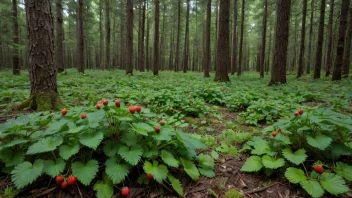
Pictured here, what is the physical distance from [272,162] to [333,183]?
54 cm

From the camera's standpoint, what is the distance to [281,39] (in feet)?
28.3

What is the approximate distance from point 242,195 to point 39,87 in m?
4.01

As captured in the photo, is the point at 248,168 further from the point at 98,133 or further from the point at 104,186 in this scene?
the point at 98,133

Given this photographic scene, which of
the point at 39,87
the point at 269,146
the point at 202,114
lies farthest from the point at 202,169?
the point at 39,87

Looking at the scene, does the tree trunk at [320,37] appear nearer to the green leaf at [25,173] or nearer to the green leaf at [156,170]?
the green leaf at [156,170]

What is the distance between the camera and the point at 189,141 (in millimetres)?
2115

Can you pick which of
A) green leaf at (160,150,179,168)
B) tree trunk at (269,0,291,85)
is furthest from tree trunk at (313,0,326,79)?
green leaf at (160,150,179,168)

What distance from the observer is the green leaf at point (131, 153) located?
1731 millimetres

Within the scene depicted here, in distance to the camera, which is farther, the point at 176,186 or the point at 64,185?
the point at 176,186

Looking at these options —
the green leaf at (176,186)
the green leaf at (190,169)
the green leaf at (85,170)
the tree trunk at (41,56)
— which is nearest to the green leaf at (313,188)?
the green leaf at (190,169)

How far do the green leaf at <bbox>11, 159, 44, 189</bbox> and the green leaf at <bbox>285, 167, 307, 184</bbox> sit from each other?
233 centimetres

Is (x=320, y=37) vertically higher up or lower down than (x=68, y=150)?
higher up

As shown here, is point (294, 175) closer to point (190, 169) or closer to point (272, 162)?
point (272, 162)

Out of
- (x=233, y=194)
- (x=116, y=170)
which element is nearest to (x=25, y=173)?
(x=116, y=170)
